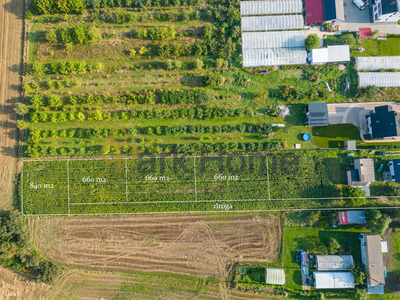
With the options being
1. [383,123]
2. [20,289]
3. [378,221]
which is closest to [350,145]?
[383,123]

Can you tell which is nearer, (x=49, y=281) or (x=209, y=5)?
(x=49, y=281)

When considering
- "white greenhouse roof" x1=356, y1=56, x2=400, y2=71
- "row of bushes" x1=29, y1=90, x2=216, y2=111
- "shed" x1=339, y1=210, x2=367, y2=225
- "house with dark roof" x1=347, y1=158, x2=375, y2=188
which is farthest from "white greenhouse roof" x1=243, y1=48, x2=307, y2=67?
"shed" x1=339, y1=210, x2=367, y2=225

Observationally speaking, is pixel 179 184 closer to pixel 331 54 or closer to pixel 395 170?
pixel 331 54

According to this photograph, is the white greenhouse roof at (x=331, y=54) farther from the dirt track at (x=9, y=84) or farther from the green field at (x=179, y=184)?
the dirt track at (x=9, y=84)

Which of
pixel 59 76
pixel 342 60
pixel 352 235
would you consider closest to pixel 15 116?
pixel 59 76

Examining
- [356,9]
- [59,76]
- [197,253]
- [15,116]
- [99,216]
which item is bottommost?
[197,253]

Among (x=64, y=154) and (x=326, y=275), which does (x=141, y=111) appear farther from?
(x=326, y=275)

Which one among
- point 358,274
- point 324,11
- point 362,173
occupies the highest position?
point 324,11
